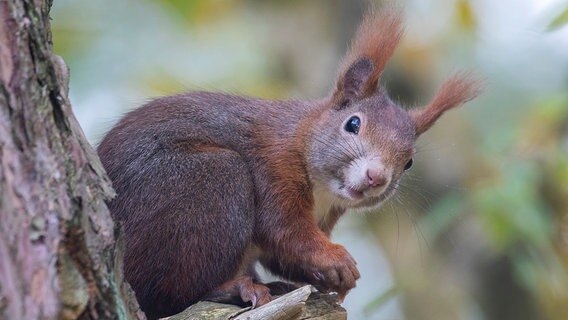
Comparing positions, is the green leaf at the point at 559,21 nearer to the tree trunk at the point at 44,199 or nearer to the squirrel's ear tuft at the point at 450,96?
the squirrel's ear tuft at the point at 450,96

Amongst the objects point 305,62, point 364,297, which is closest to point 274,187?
point 305,62

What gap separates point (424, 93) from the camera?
483 centimetres

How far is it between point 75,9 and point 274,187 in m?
2.89

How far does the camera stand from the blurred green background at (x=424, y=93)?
4.18 metres

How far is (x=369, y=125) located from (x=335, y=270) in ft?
1.97

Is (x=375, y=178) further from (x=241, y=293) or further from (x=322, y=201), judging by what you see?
(x=241, y=293)

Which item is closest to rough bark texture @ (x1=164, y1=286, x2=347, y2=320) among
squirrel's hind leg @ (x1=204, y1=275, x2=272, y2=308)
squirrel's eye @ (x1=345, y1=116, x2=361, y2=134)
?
squirrel's hind leg @ (x1=204, y1=275, x2=272, y2=308)

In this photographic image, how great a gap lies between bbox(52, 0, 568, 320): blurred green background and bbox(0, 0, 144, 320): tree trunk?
244 cm

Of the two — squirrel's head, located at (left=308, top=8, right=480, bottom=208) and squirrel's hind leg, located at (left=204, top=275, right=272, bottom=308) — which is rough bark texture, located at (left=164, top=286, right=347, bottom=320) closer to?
squirrel's hind leg, located at (left=204, top=275, right=272, bottom=308)

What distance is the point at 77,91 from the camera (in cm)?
465

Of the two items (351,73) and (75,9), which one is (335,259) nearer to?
(351,73)

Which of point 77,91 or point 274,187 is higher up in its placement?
point 274,187

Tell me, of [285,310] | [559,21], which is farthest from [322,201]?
[559,21]

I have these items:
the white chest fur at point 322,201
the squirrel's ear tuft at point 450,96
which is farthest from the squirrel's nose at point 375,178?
the squirrel's ear tuft at point 450,96
